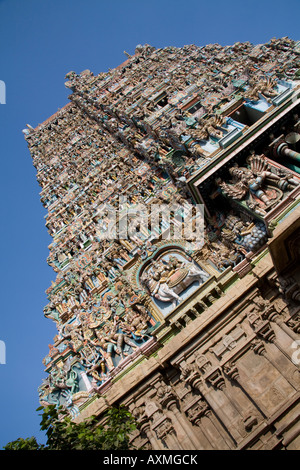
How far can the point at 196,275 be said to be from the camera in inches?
422

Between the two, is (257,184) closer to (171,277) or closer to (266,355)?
(171,277)

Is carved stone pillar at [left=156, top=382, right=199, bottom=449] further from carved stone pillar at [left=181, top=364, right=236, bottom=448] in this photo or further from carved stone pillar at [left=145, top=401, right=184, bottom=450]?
carved stone pillar at [left=181, top=364, right=236, bottom=448]

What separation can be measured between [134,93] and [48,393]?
57.5ft

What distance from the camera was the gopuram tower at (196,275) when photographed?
26.6 ft

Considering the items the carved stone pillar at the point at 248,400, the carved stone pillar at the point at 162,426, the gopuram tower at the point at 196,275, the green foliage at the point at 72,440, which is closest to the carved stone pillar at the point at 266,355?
the gopuram tower at the point at 196,275

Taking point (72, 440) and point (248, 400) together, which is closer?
point (72, 440)

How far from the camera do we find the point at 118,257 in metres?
13.4

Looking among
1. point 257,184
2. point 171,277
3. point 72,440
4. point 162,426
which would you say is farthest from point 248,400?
point 257,184

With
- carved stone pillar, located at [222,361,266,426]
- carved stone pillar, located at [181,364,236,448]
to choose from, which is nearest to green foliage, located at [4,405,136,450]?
carved stone pillar, located at [181,364,236,448]

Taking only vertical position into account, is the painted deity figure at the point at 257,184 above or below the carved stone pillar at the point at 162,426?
above

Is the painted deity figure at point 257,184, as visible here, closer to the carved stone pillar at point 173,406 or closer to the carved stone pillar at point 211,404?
the carved stone pillar at point 211,404

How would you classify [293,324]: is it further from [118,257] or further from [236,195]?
[118,257]

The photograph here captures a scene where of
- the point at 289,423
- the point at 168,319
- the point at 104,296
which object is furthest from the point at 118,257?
the point at 289,423

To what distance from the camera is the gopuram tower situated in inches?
320
